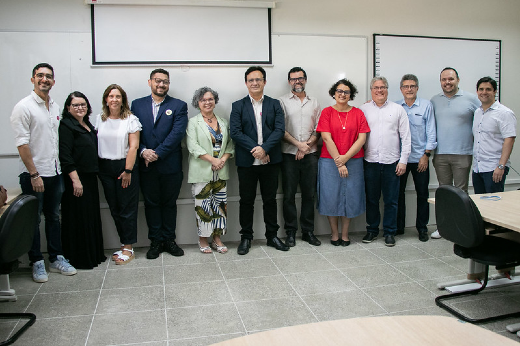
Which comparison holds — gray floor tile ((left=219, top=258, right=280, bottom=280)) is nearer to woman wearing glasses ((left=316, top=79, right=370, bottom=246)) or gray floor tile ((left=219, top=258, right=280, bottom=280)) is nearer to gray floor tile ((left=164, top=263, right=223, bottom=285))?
gray floor tile ((left=164, top=263, right=223, bottom=285))

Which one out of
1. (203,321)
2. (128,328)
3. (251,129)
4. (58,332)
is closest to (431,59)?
(251,129)

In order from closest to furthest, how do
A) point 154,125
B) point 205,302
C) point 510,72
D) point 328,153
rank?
1. point 205,302
2. point 154,125
3. point 328,153
4. point 510,72

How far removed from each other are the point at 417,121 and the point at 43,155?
354cm

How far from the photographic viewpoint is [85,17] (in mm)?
4098

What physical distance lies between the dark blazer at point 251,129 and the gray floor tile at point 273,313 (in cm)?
149

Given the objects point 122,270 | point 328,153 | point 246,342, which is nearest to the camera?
point 246,342

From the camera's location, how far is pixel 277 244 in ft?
13.9

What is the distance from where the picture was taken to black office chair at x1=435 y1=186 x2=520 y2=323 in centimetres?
259

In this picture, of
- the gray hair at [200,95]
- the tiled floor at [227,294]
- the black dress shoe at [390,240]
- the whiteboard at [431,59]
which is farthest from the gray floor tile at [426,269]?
the gray hair at [200,95]

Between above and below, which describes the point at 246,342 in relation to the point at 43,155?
below

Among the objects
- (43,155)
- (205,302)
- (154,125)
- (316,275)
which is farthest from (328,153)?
(43,155)

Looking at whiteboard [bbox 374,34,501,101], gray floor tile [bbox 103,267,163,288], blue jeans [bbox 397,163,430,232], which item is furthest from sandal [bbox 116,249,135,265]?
whiteboard [bbox 374,34,501,101]

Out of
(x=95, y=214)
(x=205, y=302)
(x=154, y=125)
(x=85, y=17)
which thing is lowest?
(x=205, y=302)

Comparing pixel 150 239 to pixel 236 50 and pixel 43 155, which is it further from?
pixel 236 50
